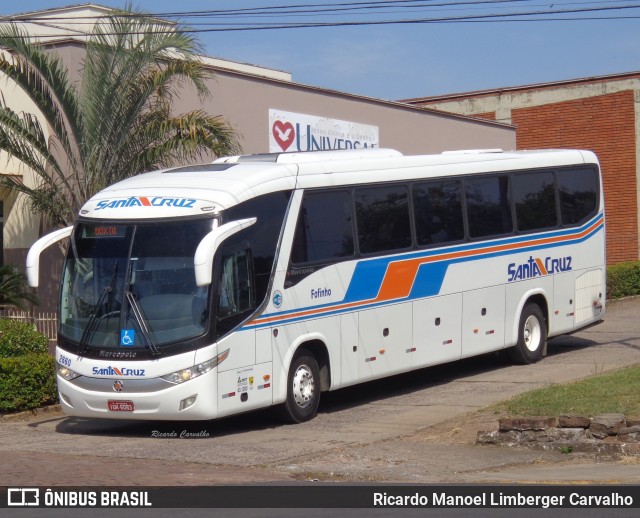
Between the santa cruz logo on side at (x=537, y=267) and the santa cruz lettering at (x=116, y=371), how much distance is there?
7.56 metres

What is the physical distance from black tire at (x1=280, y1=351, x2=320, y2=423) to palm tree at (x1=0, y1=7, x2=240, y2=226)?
4782mm

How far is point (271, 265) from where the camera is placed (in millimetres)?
13922

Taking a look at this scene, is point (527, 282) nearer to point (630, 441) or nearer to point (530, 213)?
point (530, 213)

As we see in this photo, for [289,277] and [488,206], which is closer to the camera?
[289,277]

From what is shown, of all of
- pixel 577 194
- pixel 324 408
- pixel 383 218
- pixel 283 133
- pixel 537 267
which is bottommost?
pixel 324 408

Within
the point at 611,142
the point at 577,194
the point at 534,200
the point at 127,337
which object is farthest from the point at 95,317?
the point at 611,142

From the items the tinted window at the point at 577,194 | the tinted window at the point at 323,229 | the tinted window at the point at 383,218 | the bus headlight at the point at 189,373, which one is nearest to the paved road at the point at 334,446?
the bus headlight at the point at 189,373

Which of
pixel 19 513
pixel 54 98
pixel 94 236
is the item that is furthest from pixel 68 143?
pixel 19 513

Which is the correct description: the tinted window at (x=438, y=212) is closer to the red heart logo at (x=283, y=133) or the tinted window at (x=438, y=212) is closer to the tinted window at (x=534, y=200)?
the tinted window at (x=534, y=200)

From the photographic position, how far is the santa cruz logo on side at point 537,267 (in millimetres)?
18266

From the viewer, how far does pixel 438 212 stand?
1694 centimetres

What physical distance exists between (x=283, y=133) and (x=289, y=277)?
10.3m

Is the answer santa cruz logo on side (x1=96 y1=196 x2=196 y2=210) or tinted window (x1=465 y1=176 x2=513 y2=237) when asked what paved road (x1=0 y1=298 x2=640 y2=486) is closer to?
tinted window (x1=465 y1=176 x2=513 y2=237)

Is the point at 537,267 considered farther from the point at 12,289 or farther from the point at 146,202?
the point at 12,289
